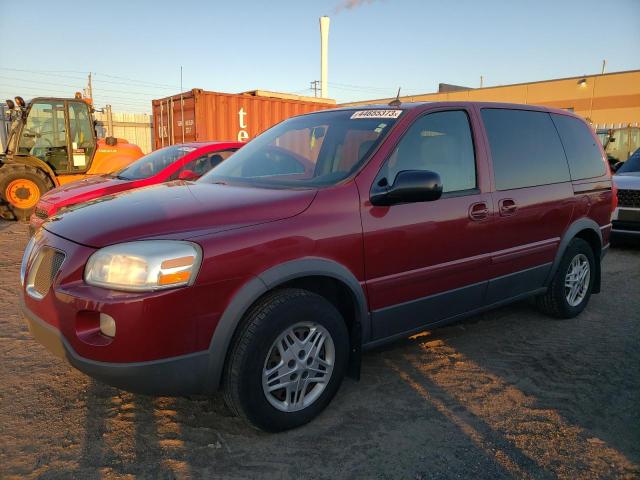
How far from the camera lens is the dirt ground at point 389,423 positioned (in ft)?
7.77

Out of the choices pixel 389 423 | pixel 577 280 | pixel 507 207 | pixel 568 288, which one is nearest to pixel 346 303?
pixel 389 423

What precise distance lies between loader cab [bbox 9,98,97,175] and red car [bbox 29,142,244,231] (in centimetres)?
361

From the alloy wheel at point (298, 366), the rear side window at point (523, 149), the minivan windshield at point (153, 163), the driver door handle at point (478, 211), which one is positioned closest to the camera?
the alloy wheel at point (298, 366)

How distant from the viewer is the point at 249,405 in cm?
246

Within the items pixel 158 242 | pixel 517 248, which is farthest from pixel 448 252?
pixel 158 242

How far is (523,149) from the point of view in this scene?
386 cm

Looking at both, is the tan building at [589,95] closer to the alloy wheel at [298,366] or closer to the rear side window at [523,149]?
the rear side window at [523,149]

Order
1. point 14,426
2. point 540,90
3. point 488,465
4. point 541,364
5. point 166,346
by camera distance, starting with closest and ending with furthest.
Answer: point 166,346 → point 488,465 → point 14,426 → point 541,364 → point 540,90

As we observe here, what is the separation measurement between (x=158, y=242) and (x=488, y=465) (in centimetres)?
193

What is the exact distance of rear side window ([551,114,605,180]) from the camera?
170 inches

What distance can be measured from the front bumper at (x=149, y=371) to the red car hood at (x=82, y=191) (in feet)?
12.8

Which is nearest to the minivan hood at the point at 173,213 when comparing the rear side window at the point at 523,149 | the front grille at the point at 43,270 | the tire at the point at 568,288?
the front grille at the point at 43,270

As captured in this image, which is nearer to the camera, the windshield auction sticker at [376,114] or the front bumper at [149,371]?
the front bumper at [149,371]

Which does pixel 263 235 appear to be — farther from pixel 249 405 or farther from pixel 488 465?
pixel 488 465
